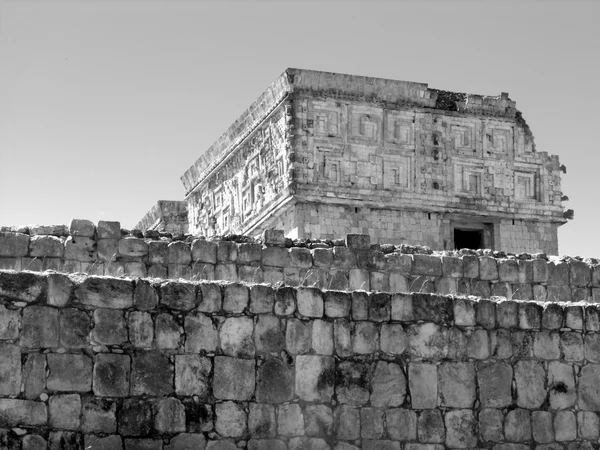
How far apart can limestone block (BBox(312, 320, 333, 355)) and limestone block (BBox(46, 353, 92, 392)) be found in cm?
194

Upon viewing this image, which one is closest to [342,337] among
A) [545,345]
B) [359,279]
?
[545,345]

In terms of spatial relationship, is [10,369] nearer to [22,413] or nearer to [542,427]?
[22,413]

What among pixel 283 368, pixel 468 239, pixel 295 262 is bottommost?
pixel 283 368

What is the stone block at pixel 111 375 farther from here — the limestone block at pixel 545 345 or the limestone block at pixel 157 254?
the limestone block at pixel 157 254

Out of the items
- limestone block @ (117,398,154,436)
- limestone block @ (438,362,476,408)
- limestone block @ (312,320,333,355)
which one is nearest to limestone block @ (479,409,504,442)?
limestone block @ (438,362,476,408)

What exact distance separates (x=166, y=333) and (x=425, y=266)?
6.68 meters

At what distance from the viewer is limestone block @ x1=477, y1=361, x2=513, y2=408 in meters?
11.0

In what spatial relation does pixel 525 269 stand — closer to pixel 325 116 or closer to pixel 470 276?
pixel 470 276

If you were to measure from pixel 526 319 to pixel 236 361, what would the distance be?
283cm

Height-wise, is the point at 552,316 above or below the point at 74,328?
above

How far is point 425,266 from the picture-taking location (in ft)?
52.6

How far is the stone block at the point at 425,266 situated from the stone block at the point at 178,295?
636cm

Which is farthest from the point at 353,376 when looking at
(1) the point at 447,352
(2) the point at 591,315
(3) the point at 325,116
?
(3) the point at 325,116

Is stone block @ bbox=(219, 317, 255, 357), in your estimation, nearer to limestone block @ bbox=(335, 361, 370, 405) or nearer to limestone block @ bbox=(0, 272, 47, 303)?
limestone block @ bbox=(335, 361, 370, 405)
